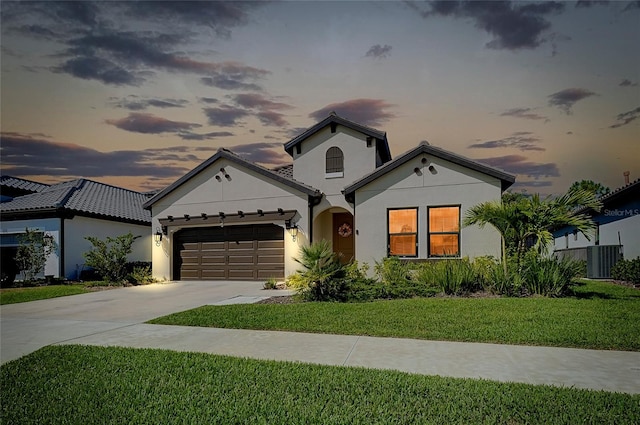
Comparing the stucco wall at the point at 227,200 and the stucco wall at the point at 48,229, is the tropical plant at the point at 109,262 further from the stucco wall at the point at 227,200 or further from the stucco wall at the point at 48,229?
the stucco wall at the point at 48,229

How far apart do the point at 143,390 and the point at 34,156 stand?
13.7m

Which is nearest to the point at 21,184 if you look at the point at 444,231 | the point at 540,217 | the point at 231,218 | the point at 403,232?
the point at 231,218

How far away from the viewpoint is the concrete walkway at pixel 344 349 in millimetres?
4609

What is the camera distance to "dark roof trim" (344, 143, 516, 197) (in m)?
12.9

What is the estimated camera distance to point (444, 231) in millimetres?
13570

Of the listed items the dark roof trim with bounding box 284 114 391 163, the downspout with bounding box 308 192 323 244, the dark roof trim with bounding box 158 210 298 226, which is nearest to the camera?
the downspout with bounding box 308 192 323 244

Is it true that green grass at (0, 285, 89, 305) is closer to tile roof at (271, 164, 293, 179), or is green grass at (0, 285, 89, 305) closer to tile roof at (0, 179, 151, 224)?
tile roof at (0, 179, 151, 224)

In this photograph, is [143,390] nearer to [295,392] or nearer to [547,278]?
[295,392]

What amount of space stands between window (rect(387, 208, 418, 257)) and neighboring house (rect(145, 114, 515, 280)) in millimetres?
35

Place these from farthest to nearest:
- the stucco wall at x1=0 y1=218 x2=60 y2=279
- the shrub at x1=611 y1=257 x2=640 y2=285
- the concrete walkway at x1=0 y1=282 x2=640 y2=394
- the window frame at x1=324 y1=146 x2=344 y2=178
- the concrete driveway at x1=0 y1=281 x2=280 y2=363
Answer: the stucco wall at x1=0 y1=218 x2=60 y2=279 → the window frame at x1=324 y1=146 x2=344 y2=178 → the shrub at x1=611 y1=257 x2=640 y2=285 → the concrete driveway at x1=0 y1=281 x2=280 y2=363 → the concrete walkway at x1=0 y1=282 x2=640 y2=394

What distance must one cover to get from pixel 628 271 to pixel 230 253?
15.2 m

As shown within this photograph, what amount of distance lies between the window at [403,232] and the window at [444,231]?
0.54 metres

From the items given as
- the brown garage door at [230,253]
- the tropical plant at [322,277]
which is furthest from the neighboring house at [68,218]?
the tropical plant at [322,277]

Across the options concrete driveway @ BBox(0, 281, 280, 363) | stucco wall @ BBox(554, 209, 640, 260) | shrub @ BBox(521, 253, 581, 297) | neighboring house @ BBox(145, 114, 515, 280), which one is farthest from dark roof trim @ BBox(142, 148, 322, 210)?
stucco wall @ BBox(554, 209, 640, 260)
